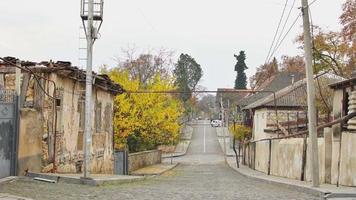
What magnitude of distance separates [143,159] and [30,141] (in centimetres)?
3139

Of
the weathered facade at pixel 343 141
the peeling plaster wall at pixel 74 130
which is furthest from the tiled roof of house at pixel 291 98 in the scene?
the weathered facade at pixel 343 141

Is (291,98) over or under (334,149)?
over

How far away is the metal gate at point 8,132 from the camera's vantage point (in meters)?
16.1

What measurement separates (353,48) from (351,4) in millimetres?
3831

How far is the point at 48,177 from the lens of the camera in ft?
56.0

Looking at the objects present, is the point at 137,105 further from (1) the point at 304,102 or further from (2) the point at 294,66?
(2) the point at 294,66

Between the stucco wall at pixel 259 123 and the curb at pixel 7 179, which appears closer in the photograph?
the curb at pixel 7 179

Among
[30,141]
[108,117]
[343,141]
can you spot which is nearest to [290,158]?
[343,141]

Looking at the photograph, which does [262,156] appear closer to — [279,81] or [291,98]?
[291,98]

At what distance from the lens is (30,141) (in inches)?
708

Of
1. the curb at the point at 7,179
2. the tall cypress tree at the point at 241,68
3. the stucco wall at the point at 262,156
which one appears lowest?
the stucco wall at the point at 262,156

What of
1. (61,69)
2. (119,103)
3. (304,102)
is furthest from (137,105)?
(61,69)

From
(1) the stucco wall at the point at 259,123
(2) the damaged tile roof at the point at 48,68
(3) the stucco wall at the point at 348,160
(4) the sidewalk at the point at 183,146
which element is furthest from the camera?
(4) the sidewalk at the point at 183,146

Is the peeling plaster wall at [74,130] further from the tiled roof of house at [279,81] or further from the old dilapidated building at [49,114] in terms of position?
the tiled roof of house at [279,81]
